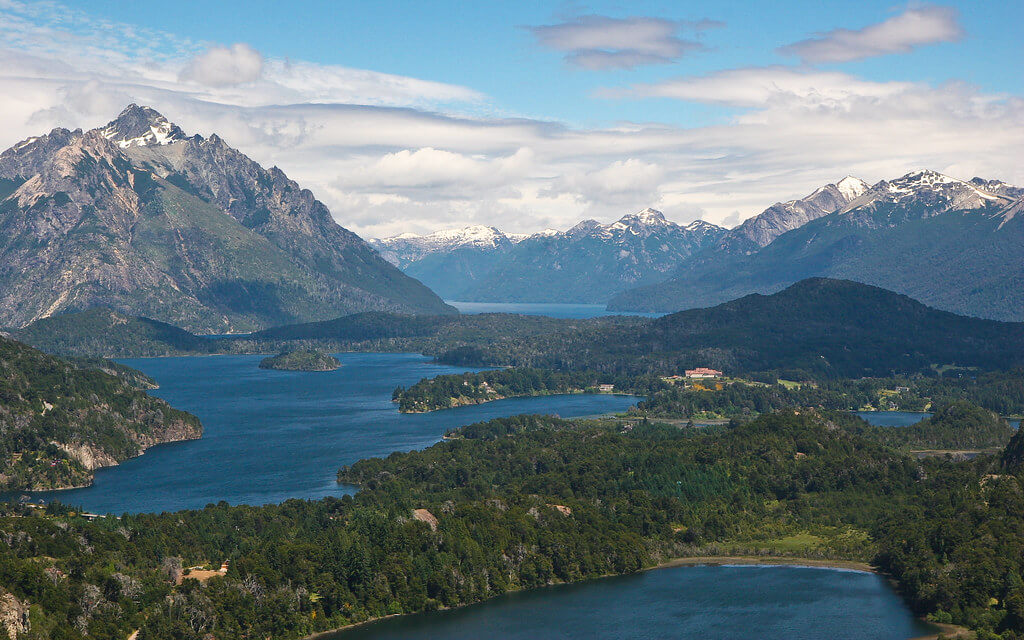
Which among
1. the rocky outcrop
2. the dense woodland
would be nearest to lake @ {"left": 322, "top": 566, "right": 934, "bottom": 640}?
the dense woodland

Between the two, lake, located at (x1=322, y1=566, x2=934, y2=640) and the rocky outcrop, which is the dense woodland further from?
lake, located at (x1=322, y1=566, x2=934, y2=640)

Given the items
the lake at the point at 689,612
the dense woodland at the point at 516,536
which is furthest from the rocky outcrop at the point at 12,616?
the lake at the point at 689,612

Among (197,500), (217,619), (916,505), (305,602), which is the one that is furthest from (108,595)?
(916,505)

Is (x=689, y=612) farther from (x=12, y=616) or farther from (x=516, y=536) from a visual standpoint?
(x=12, y=616)

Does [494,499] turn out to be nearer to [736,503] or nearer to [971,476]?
[736,503]

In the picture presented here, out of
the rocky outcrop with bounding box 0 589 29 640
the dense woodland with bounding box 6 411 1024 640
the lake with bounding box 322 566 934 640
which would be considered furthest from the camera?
the lake with bounding box 322 566 934 640

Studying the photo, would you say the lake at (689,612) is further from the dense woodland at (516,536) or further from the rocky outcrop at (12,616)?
the rocky outcrop at (12,616)
